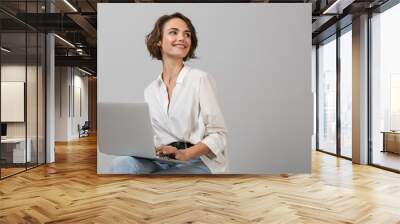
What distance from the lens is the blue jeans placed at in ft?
22.1

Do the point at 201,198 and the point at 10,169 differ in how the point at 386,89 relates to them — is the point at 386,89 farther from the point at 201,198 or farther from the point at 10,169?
the point at 10,169

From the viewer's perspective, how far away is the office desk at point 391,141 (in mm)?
7461

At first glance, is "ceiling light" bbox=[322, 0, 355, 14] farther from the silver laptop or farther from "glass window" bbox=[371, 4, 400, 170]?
the silver laptop

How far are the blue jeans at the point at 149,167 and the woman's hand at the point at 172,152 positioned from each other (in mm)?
140

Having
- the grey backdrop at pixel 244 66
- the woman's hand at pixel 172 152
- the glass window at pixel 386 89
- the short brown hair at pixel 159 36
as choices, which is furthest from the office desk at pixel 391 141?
the short brown hair at pixel 159 36

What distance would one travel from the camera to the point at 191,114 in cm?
661

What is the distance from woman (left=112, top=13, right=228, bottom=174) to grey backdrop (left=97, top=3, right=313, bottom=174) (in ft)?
0.45

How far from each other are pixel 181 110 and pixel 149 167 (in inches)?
44.6

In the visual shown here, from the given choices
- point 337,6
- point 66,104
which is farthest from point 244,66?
point 66,104

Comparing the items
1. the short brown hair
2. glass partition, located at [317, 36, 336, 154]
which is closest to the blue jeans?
the short brown hair

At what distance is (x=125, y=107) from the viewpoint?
22.2ft

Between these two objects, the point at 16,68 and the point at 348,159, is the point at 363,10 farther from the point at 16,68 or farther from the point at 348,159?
the point at 16,68

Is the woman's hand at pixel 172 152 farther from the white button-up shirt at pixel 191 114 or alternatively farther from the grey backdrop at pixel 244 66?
the grey backdrop at pixel 244 66

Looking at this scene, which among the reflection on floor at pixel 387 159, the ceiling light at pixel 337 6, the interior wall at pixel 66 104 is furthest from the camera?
the interior wall at pixel 66 104
